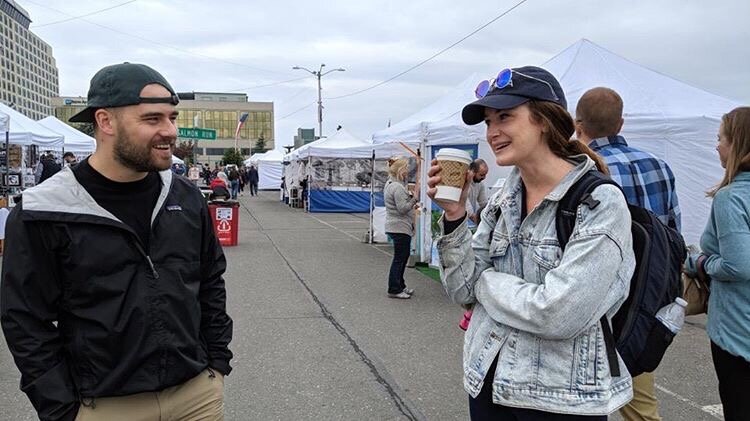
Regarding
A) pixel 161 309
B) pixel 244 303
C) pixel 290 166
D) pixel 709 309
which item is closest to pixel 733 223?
pixel 709 309

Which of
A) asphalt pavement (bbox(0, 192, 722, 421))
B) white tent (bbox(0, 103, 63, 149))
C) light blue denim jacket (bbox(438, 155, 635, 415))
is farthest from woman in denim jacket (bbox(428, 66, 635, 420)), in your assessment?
white tent (bbox(0, 103, 63, 149))

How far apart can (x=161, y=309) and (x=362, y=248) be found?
10247 mm

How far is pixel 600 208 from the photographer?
157 centimetres

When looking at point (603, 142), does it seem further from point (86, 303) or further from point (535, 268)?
point (86, 303)

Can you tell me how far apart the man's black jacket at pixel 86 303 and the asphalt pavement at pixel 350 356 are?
6.75 feet

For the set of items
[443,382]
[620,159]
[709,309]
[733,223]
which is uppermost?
[620,159]

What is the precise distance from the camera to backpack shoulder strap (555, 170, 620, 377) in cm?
161

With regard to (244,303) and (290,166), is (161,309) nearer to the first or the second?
(244,303)

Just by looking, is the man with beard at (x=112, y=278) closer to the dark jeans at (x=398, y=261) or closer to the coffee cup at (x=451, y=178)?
the coffee cup at (x=451, y=178)

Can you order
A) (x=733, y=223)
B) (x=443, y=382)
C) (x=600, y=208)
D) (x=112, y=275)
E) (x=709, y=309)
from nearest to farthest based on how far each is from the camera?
(x=600, y=208), (x=112, y=275), (x=733, y=223), (x=709, y=309), (x=443, y=382)

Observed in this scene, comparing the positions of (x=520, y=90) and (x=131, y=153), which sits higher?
(x=520, y=90)

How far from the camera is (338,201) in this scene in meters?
22.4

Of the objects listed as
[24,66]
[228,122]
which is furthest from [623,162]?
[24,66]

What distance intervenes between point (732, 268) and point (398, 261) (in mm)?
5095
